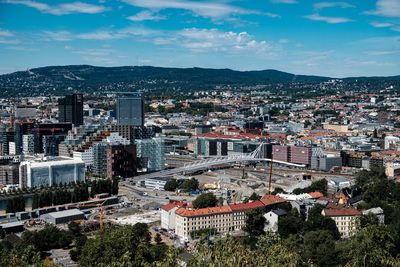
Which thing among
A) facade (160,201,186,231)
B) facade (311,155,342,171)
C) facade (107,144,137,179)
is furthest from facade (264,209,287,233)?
facade (311,155,342,171)

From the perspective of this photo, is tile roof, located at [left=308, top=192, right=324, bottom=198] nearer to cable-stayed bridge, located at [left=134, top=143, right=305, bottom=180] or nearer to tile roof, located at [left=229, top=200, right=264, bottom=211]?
tile roof, located at [left=229, top=200, right=264, bottom=211]

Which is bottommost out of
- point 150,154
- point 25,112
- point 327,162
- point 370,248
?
point 327,162

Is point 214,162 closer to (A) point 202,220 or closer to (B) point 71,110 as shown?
(A) point 202,220

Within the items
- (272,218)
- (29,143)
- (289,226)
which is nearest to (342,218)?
(289,226)

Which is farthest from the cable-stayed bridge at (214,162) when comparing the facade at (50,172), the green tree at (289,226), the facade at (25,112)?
the facade at (25,112)

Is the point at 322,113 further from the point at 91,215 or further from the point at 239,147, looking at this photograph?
the point at 91,215

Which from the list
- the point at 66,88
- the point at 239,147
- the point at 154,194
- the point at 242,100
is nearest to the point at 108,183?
the point at 154,194
